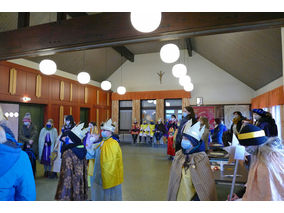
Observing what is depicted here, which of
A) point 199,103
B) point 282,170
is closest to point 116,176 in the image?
point 282,170

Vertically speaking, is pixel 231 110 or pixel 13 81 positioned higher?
pixel 13 81

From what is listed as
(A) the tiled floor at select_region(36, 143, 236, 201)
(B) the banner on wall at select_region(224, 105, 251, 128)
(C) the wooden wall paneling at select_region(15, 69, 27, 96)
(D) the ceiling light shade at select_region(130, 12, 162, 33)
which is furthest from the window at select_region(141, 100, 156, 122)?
(D) the ceiling light shade at select_region(130, 12, 162, 33)

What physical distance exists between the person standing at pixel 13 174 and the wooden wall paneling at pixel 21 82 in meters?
5.33

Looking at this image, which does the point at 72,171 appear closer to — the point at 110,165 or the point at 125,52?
the point at 110,165

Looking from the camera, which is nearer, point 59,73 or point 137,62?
point 59,73

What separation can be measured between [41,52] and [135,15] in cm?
198

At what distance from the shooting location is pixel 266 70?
18.3 feet

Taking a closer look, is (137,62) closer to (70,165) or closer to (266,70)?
(266,70)

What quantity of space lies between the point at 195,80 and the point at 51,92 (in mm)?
6492

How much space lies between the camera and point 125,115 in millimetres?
10445

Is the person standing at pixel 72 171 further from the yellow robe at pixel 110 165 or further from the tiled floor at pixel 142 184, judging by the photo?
the tiled floor at pixel 142 184

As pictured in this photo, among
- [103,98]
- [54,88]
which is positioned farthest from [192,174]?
[103,98]
